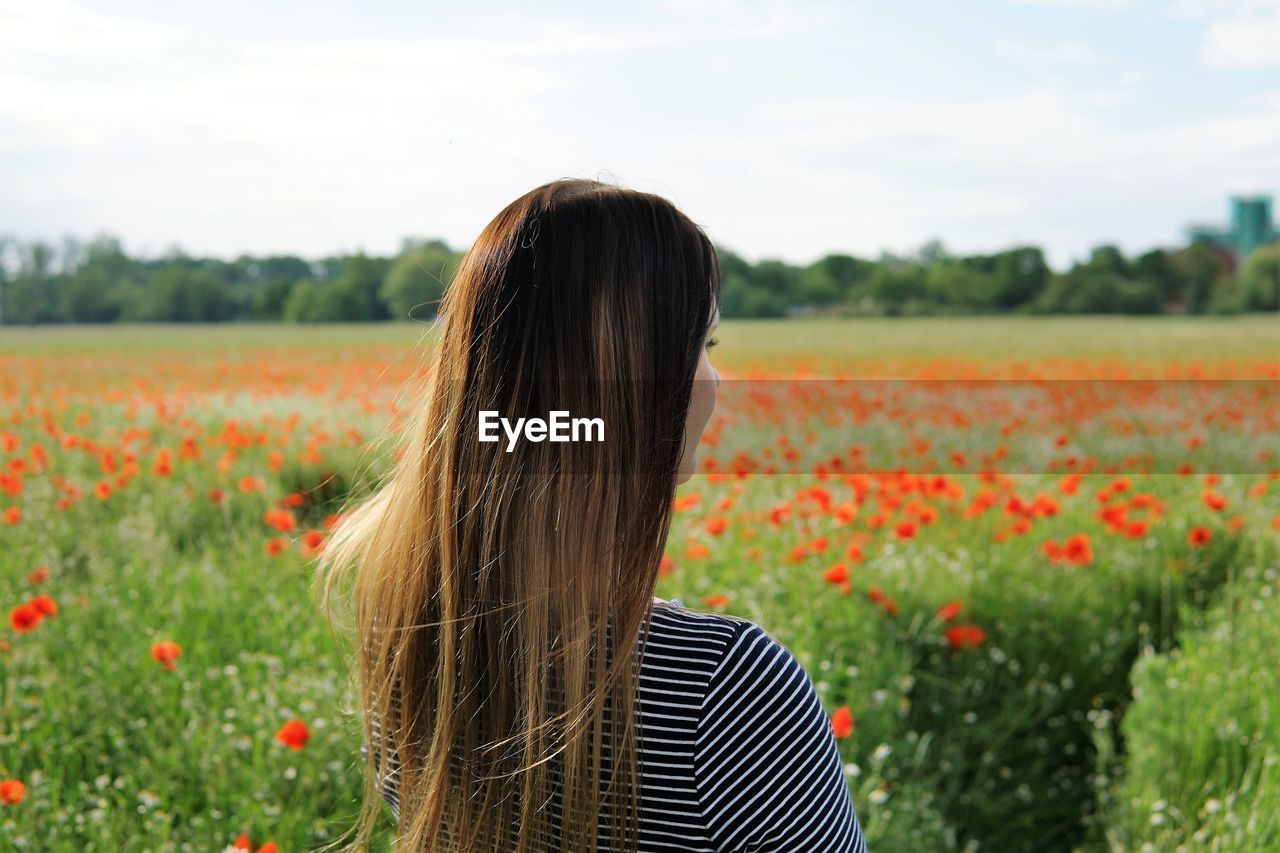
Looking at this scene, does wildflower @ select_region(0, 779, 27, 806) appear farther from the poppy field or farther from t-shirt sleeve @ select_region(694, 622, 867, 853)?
t-shirt sleeve @ select_region(694, 622, 867, 853)

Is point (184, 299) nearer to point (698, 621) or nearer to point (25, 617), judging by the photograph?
point (25, 617)

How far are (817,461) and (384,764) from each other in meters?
4.76

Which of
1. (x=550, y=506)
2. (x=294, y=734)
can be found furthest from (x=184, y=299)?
(x=550, y=506)

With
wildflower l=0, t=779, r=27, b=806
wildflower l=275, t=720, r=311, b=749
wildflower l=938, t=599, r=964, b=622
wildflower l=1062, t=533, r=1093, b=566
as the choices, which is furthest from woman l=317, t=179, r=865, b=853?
wildflower l=1062, t=533, r=1093, b=566

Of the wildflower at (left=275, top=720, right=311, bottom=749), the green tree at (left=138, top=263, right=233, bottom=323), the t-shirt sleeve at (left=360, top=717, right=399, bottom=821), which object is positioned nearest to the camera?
the t-shirt sleeve at (left=360, top=717, right=399, bottom=821)

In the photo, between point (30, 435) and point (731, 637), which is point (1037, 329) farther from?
point (731, 637)

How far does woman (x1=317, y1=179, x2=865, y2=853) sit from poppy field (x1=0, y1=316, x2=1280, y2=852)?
12.1 inches

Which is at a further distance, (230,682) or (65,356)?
(65,356)

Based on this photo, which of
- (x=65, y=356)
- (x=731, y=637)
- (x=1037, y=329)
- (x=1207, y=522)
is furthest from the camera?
(x=1037, y=329)

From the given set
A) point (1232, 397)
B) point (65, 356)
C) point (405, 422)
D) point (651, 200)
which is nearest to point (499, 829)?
point (405, 422)

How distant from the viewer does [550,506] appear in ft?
4.16

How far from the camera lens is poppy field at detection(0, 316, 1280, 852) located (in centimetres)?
282

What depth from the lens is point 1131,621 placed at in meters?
4.46

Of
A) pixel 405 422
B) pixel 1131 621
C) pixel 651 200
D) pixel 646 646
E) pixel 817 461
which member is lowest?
pixel 1131 621
